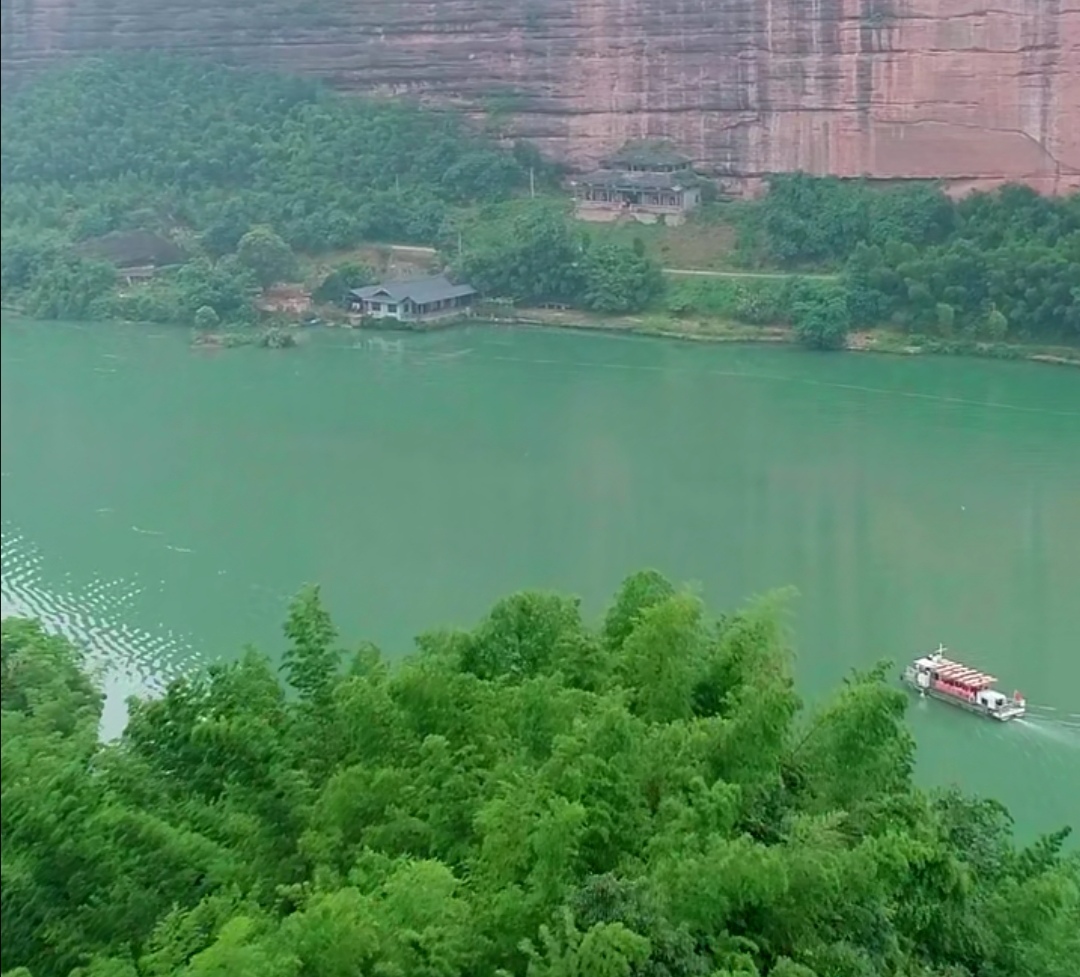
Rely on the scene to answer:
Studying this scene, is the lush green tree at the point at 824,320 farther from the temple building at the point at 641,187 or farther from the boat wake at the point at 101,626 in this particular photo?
the boat wake at the point at 101,626

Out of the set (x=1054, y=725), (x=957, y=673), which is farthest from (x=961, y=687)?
(x=1054, y=725)

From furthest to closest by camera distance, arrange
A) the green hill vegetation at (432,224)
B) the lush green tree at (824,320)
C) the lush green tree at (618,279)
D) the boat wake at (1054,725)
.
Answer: the lush green tree at (618,279) < the lush green tree at (824,320) < the green hill vegetation at (432,224) < the boat wake at (1054,725)

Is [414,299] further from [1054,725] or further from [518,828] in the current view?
[518,828]

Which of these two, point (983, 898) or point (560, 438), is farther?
point (560, 438)

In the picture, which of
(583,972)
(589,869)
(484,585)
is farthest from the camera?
(484,585)

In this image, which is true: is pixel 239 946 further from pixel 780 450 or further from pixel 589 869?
pixel 780 450

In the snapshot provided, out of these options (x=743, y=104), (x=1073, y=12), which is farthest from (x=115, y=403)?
(x=1073, y=12)

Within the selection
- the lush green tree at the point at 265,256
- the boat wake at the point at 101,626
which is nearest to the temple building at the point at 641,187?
the lush green tree at the point at 265,256
